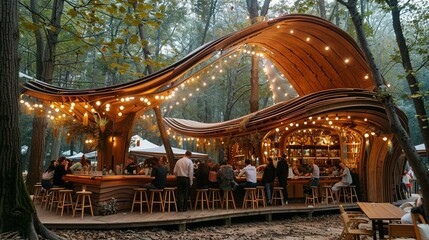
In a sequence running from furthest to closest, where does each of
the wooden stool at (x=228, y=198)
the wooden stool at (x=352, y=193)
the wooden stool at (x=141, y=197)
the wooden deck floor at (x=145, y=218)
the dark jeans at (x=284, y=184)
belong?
the wooden stool at (x=352, y=193), the dark jeans at (x=284, y=184), the wooden stool at (x=228, y=198), the wooden stool at (x=141, y=197), the wooden deck floor at (x=145, y=218)

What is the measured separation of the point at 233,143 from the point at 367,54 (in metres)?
10.6

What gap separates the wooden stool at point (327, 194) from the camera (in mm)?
11758

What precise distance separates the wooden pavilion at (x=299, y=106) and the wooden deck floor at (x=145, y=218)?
3.10 m

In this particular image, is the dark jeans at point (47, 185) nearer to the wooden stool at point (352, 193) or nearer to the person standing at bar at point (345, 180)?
the person standing at bar at point (345, 180)

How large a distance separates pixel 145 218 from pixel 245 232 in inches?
93.8

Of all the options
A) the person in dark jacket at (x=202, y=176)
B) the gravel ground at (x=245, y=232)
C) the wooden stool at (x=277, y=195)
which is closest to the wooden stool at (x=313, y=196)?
the wooden stool at (x=277, y=195)

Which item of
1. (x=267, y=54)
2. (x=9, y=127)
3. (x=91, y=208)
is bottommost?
(x=91, y=208)

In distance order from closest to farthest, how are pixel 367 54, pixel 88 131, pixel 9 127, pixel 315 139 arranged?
pixel 9 127 < pixel 367 54 < pixel 88 131 < pixel 315 139

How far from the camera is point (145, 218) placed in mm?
7902

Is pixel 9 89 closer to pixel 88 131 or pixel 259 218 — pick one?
pixel 88 131

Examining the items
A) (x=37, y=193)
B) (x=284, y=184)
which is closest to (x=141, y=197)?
(x=37, y=193)

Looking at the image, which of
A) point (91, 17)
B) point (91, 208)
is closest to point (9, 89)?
point (91, 17)

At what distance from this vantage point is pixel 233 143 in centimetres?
1625

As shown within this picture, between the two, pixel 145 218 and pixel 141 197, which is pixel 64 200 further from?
pixel 145 218
